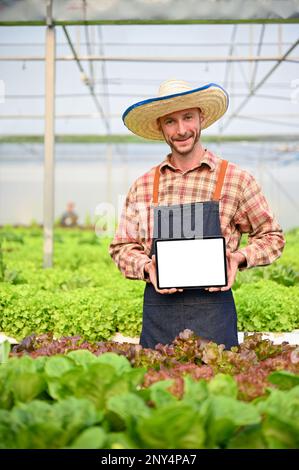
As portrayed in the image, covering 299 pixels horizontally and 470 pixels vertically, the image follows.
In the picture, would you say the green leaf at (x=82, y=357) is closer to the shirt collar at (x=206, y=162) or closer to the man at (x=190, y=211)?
the man at (x=190, y=211)

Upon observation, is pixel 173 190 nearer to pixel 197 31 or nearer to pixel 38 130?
pixel 197 31

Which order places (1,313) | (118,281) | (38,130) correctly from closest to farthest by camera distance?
(1,313) → (118,281) → (38,130)

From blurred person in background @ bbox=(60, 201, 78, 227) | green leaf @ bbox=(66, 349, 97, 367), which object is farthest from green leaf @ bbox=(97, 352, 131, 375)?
blurred person in background @ bbox=(60, 201, 78, 227)

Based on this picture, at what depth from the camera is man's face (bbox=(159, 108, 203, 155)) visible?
2.30 meters

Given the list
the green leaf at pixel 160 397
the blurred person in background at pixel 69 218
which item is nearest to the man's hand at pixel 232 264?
the green leaf at pixel 160 397

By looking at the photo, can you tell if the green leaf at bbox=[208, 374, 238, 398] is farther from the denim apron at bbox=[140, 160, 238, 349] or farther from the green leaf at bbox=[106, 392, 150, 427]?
the denim apron at bbox=[140, 160, 238, 349]

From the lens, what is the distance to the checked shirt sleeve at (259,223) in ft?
7.61

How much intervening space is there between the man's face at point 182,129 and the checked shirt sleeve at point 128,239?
29 cm

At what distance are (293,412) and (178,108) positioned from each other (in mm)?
1430

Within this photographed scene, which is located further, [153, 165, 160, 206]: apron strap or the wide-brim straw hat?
[153, 165, 160, 206]: apron strap

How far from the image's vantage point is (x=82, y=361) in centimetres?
157

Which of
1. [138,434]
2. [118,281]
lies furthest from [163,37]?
[138,434]

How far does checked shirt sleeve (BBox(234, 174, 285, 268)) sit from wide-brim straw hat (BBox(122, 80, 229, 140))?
13.7 inches
